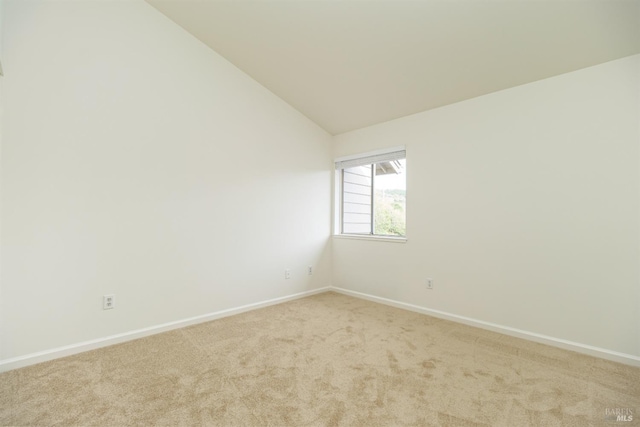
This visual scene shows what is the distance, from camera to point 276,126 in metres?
3.54

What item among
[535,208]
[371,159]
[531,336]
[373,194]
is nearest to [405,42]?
[371,159]

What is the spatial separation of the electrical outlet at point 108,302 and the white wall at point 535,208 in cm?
280

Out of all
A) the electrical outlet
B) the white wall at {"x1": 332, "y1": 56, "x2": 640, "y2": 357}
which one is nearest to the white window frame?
the white wall at {"x1": 332, "y1": 56, "x2": 640, "y2": 357}

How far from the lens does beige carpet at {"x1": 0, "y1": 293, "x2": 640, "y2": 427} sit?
151cm

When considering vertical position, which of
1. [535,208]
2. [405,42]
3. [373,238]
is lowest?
[373,238]

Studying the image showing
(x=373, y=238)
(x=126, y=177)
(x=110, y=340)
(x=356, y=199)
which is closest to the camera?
(x=110, y=340)

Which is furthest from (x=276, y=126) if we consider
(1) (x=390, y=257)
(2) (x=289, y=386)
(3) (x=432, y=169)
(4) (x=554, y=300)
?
(4) (x=554, y=300)

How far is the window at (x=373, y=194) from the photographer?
11.8 feet

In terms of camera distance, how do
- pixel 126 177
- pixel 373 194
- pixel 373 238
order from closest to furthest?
pixel 126 177, pixel 373 238, pixel 373 194

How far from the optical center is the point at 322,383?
1.81m

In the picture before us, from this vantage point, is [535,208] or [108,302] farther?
[535,208]

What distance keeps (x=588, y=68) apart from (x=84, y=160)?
3.98m

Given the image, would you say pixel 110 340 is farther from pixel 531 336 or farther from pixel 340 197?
pixel 531 336

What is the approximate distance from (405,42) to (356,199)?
2191mm
